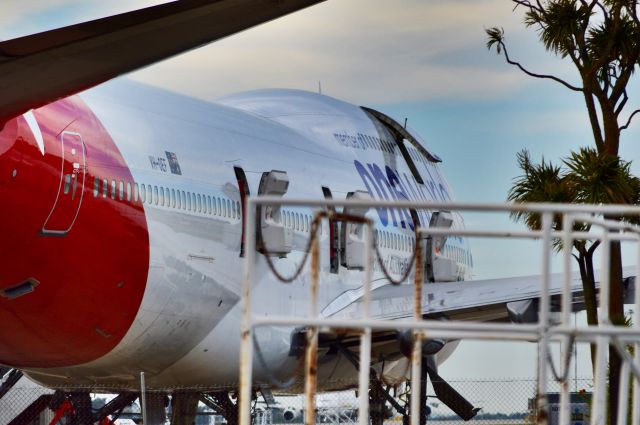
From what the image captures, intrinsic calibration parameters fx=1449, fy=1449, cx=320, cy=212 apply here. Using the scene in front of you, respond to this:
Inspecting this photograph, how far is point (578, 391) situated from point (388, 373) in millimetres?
3046

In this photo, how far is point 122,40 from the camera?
9156 mm

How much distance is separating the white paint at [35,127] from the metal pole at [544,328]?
6.63 m

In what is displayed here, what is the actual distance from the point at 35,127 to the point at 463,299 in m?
6.32

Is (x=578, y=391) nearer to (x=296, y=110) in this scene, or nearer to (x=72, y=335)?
(x=296, y=110)

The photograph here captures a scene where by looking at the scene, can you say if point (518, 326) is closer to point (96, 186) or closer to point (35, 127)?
point (35, 127)

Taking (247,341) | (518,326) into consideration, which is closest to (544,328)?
(518,326)

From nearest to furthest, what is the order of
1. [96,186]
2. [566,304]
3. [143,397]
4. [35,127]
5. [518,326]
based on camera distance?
[518,326] → [566,304] → [35,127] → [96,186] → [143,397]

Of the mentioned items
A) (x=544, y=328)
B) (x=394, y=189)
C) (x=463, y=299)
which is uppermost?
(x=394, y=189)

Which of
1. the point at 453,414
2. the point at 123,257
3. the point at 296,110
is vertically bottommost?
the point at 453,414

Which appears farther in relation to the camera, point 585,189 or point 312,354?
point 585,189

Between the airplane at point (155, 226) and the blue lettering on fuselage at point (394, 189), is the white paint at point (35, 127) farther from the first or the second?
the blue lettering on fuselage at point (394, 189)

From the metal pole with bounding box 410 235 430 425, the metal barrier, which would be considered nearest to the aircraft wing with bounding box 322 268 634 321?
the metal pole with bounding box 410 235 430 425

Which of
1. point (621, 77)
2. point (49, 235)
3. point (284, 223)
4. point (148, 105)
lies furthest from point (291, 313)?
point (621, 77)

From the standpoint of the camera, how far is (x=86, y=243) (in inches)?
545
